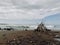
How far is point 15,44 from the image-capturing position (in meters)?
22.0

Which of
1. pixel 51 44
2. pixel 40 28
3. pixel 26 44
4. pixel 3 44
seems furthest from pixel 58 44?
pixel 40 28

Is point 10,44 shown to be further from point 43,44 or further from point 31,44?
point 43,44

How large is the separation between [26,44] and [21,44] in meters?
0.82

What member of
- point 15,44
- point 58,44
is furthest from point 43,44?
point 15,44

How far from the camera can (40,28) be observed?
153ft

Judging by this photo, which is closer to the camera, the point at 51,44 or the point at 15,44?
the point at 15,44

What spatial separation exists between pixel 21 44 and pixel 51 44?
14.9 feet

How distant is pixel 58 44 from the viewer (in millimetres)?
23484

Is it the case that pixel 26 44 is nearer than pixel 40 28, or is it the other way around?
pixel 26 44

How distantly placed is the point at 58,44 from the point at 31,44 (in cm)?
395

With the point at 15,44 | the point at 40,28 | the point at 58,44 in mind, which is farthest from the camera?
the point at 40,28

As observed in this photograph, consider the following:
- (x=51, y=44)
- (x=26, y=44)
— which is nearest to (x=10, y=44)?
(x=26, y=44)

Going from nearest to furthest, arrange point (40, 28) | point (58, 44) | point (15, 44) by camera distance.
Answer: point (15, 44) < point (58, 44) < point (40, 28)

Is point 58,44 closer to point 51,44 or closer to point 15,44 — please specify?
point 51,44
